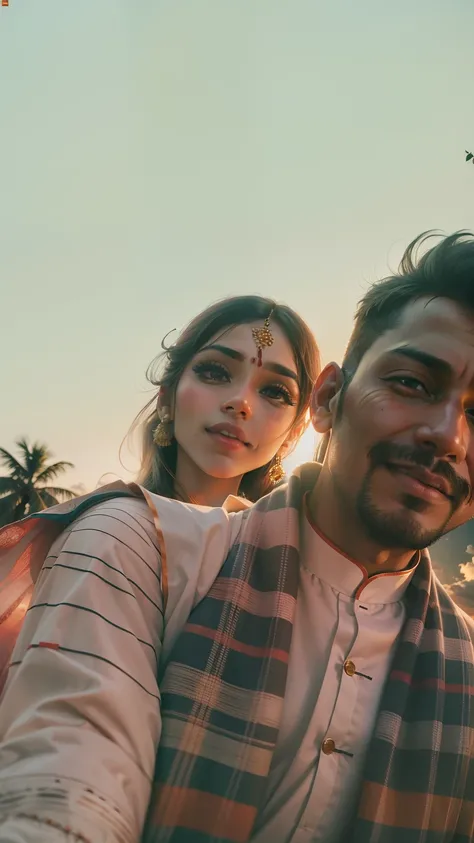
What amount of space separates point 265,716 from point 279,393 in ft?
7.85

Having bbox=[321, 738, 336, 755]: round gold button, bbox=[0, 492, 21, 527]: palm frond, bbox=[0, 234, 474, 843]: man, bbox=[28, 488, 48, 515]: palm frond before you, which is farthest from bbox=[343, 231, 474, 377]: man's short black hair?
bbox=[28, 488, 48, 515]: palm frond

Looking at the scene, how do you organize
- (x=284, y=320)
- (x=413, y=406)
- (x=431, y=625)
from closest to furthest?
(x=413, y=406) → (x=431, y=625) → (x=284, y=320)

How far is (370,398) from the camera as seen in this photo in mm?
2037

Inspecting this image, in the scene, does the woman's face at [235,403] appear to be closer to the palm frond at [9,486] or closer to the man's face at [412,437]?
the man's face at [412,437]

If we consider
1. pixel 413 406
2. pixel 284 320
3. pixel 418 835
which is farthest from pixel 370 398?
pixel 284 320

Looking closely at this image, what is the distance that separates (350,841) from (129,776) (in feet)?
2.24

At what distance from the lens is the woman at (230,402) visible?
3.71 metres

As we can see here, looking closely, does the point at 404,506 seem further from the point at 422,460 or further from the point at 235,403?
the point at 235,403

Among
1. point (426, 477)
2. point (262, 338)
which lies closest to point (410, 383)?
point (426, 477)

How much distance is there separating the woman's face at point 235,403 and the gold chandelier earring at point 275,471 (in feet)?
0.99

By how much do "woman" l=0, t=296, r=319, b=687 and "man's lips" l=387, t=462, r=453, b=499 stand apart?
1.64m

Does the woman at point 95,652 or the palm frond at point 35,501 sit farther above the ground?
the palm frond at point 35,501

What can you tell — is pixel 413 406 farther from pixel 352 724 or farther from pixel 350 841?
pixel 350 841

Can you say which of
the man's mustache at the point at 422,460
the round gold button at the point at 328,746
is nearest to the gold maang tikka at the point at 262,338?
the man's mustache at the point at 422,460
